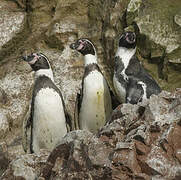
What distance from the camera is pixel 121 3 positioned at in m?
8.52

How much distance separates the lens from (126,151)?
392cm

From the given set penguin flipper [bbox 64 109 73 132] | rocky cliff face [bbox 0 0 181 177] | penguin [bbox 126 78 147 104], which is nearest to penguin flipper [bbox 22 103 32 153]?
rocky cliff face [bbox 0 0 181 177]

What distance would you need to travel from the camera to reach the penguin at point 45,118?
6.63m

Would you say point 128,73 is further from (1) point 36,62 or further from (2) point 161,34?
(2) point 161,34

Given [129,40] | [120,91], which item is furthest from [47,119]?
[129,40]

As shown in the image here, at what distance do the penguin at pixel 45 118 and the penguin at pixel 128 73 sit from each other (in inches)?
33.3

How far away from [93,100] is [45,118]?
75 cm

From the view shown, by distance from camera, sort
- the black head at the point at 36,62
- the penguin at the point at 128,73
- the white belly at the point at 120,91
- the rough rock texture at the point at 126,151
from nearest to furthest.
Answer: the rough rock texture at the point at 126,151 < the penguin at the point at 128,73 < the white belly at the point at 120,91 < the black head at the point at 36,62

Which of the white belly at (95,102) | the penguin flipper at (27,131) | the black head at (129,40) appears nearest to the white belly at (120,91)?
the white belly at (95,102)

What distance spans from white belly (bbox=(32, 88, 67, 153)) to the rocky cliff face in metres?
0.64

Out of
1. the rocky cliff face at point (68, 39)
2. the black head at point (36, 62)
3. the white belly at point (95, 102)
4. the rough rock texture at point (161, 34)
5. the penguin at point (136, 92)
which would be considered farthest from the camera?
the rocky cliff face at point (68, 39)

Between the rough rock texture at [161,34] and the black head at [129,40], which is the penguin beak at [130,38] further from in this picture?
the rough rock texture at [161,34]

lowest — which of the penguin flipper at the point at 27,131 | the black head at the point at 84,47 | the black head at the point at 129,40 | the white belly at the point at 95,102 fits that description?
the penguin flipper at the point at 27,131

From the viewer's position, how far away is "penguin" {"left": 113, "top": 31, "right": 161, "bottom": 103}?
6.27m
